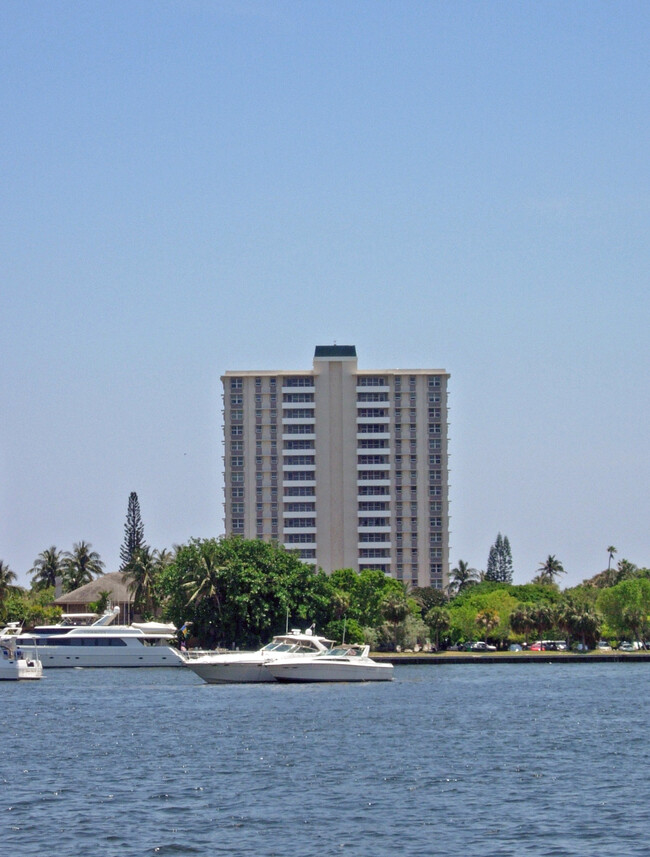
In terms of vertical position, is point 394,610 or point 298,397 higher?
point 298,397

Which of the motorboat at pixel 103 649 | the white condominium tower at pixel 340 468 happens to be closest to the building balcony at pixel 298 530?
the white condominium tower at pixel 340 468

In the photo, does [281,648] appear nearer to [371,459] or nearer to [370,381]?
[371,459]

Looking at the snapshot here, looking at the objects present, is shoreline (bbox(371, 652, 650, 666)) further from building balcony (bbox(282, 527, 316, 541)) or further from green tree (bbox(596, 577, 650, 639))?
building balcony (bbox(282, 527, 316, 541))

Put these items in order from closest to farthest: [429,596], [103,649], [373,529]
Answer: [103,649] < [429,596] < [373,529]

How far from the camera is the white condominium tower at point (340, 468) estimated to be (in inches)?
7495

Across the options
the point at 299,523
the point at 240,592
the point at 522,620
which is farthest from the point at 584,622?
the point at 299,523

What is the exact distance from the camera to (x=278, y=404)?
19238 centimetres

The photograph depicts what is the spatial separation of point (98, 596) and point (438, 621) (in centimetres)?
5019

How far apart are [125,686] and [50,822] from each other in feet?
186

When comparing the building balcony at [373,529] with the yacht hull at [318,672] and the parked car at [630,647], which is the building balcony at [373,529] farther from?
the yacht hull at [318,672]

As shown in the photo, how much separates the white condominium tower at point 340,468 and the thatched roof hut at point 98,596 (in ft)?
69.7

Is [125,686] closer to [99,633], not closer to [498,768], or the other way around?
[99,633]

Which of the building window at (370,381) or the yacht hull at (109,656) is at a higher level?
the building window at (370,381)

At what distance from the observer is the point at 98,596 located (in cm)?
17288
